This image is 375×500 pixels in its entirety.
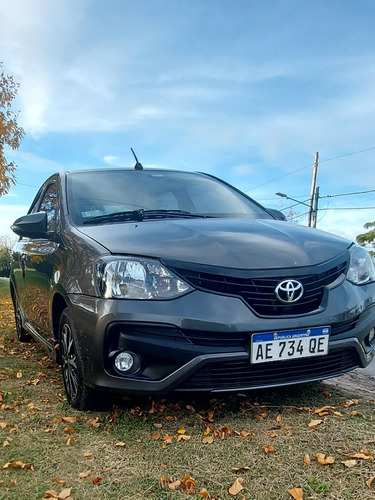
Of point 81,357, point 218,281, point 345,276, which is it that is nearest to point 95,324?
point 81,357

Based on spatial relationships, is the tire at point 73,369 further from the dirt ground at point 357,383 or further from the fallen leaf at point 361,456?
the dirt ground at point 357,383

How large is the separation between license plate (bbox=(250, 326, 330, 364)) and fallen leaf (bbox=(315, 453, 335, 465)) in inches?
19.3

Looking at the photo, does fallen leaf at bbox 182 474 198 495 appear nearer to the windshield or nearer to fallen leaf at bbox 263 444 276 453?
fallen leaf at bbox 263 444 276 453

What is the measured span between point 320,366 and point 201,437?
765mm

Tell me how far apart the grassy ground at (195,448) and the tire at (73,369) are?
8 centimetres

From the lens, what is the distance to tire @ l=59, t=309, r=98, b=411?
269 cm

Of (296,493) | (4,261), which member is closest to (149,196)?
(296,493)

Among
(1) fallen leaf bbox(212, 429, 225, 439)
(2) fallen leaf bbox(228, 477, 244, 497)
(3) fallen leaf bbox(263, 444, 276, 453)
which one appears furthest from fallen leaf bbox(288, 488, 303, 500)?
(1) fallen leaf bbox(212, 429, 225, 439)

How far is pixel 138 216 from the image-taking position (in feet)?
10.7

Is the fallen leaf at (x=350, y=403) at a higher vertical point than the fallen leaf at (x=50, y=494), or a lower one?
higher

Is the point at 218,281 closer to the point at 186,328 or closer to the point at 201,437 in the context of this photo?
the point at 186,328

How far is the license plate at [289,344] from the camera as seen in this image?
240cm

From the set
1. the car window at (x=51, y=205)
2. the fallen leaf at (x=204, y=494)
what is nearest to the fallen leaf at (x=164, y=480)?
the fallen leaf at (x=204, y=494)

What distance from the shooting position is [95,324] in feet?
8.05
